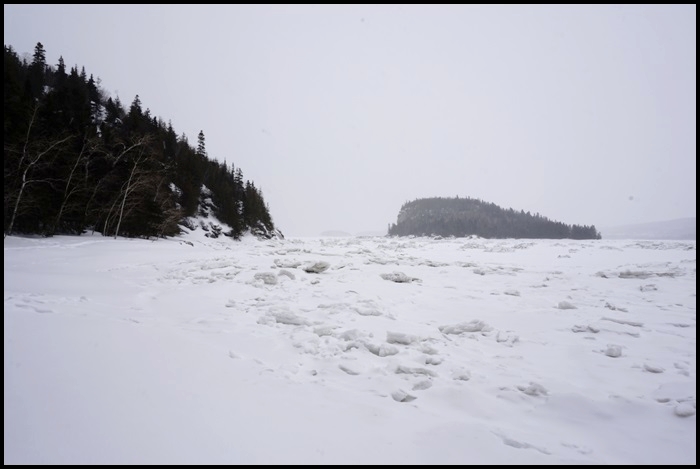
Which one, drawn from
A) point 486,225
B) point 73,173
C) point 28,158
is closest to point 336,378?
point 28,158

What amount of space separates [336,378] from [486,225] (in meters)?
97.4

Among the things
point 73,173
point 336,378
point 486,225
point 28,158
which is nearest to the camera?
point 336,378

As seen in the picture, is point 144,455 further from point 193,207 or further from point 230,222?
point 230,222

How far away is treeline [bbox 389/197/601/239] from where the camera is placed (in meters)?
82.9

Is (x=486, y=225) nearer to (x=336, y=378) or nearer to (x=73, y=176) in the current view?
(x=73, y=176)

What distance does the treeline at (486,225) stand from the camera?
272ft

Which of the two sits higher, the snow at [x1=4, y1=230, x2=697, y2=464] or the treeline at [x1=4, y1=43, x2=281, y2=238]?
the treeline at [x1=4, y1=43, x2=281, y2=238]

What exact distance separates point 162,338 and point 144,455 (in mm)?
2514

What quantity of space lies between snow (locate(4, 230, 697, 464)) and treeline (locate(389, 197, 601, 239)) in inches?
3204

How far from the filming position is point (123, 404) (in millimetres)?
2383

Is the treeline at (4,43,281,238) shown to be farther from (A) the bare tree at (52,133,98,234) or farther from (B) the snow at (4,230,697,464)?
(B) the snow at (4,230,697,464)

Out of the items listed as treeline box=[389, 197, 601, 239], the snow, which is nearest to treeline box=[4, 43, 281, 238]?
the snow

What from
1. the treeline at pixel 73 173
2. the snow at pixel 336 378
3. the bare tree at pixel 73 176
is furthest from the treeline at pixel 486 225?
the snow at pixel 336 378

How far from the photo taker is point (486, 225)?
90.0 meters
